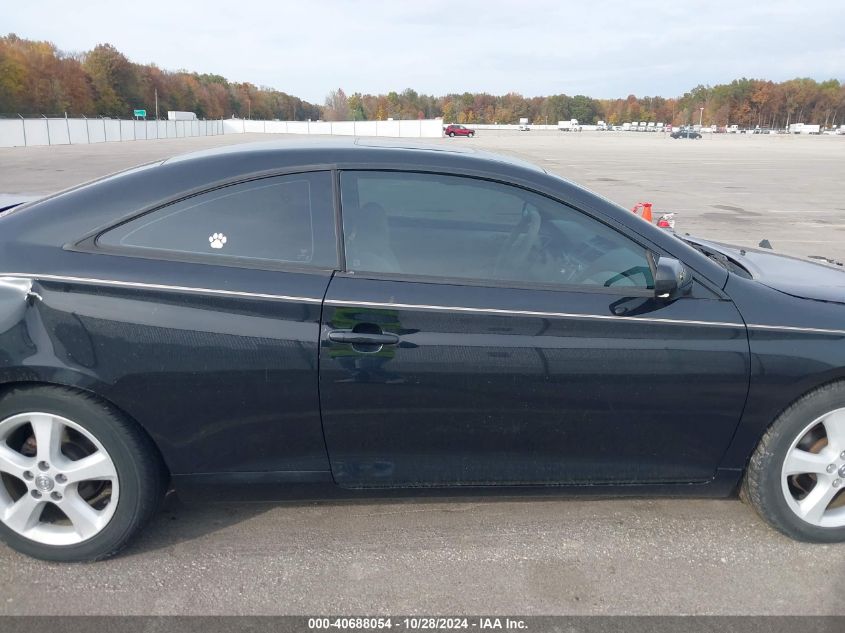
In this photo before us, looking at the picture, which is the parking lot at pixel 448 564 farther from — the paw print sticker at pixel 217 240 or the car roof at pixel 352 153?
the car roof at pixel 352 153

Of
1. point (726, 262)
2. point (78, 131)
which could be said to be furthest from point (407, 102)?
point (726, 262)

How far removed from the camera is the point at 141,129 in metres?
57.4

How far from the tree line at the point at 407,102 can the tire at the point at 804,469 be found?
3455 inches

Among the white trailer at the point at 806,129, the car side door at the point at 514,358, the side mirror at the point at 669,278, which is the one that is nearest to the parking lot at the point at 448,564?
→ the car side door at the point at 514,358

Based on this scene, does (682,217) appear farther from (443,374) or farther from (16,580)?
(16,580)

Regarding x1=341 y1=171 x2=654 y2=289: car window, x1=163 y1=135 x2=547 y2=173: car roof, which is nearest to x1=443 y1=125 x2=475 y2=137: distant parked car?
x1=163 y1=135 x2=547 y2=173: car roof

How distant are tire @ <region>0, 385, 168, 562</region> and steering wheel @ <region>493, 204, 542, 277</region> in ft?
4.96

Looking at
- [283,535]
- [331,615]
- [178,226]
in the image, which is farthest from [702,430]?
[178,226]

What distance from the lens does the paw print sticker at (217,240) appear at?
8.10ft

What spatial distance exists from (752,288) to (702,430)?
1.95ft

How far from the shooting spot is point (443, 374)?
240cm

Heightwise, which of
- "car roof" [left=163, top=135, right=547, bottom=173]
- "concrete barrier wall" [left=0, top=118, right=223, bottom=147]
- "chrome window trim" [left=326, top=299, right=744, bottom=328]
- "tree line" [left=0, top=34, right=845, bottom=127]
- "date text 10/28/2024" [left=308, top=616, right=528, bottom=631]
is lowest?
"date text 10/28/2024" [left=308, top=616, right=528, bottom=631]

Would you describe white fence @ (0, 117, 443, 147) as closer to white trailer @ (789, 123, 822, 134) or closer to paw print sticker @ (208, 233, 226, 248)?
paw print sticker @ (208, 233, 226, 248)

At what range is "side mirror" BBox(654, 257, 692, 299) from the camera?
241 centimetres
